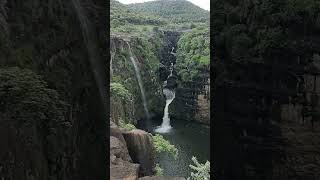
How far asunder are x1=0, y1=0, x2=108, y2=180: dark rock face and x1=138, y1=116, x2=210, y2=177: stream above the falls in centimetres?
962

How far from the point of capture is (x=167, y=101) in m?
40.8

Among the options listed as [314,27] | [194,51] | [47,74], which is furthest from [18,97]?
[194,51]

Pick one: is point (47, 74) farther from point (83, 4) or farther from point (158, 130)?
point (158, 130)

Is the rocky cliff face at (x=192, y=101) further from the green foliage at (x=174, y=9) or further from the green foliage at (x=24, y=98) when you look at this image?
the green foliage at (x=174, y=9)

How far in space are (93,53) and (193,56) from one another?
27600 mm

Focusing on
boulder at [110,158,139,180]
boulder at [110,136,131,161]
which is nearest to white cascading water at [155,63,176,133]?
boulder at [110,136,131,161]

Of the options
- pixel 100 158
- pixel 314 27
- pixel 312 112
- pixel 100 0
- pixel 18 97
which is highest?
pixel 100 0

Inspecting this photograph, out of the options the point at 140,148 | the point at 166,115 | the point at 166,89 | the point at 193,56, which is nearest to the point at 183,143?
the point at 166,115

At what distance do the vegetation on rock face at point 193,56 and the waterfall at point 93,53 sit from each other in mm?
25238

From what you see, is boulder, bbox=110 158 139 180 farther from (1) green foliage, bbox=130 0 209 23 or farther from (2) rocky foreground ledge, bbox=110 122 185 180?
(1) green foliage, bbox=130 0 209 23

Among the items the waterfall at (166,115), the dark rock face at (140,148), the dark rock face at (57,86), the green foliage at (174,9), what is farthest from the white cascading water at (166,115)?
Answer: the green foliage at (174,9)

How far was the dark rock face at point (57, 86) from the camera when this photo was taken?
5.69m

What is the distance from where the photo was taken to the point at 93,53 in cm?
1066

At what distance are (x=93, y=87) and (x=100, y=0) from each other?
2.07 metres
